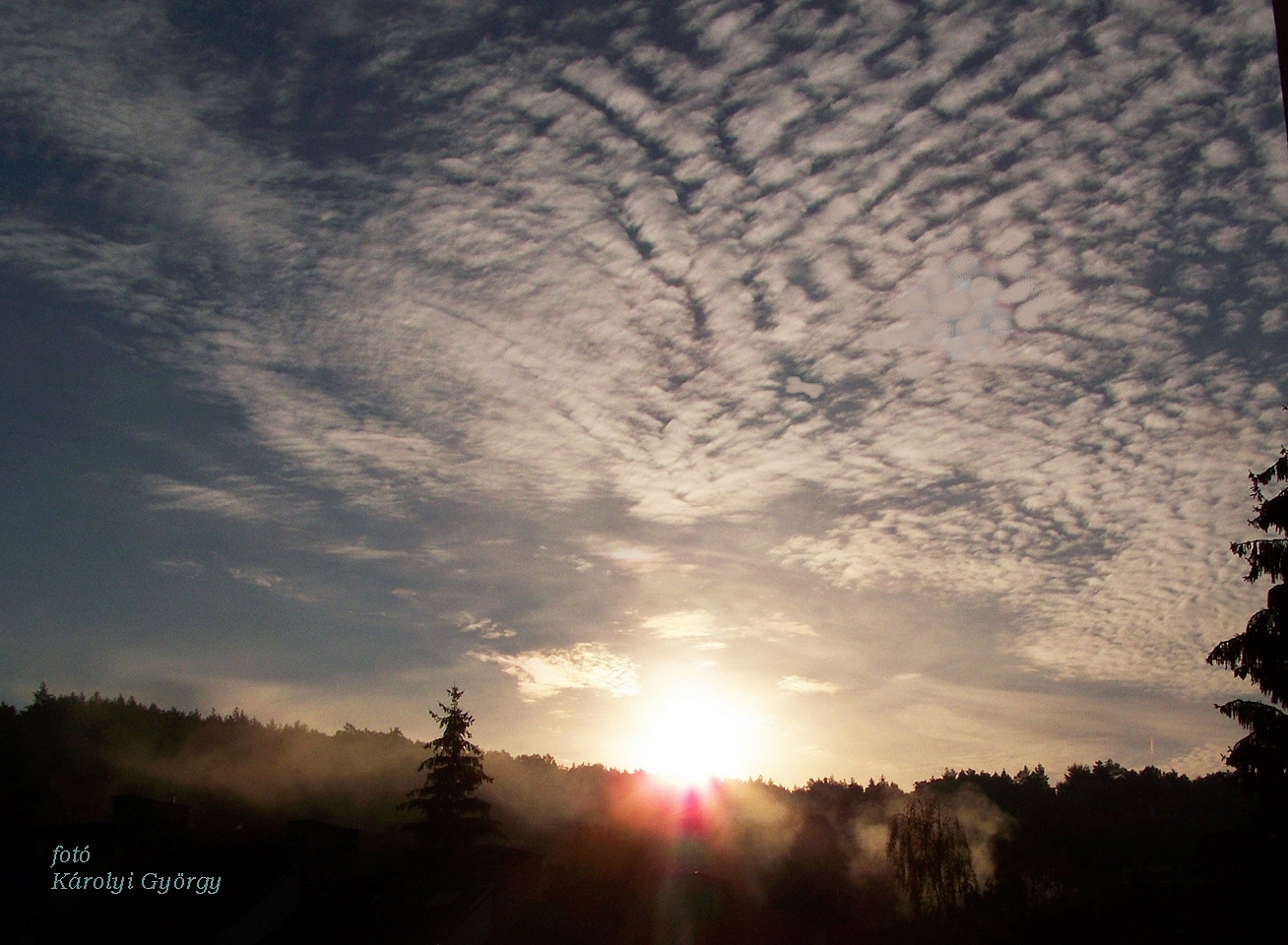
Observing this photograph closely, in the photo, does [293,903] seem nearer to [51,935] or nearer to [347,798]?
[51,935]

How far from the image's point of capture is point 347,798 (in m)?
140

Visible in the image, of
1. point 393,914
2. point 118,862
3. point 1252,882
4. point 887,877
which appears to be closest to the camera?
point 1252,882

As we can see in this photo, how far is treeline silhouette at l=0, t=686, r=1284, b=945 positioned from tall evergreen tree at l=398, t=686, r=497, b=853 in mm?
4551

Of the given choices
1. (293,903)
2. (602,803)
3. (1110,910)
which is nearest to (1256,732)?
(293,903)

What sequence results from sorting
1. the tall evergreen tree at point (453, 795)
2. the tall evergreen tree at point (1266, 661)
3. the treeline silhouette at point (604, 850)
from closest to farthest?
the tall evergreen tree at point (1266, 661) < the treeline silhouette at point (604, 850) < the tall evergreen tree at point (453, 795)

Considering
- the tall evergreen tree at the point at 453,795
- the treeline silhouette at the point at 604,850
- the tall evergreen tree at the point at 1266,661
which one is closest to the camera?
the tall evergreen tree at the point at 1266,661

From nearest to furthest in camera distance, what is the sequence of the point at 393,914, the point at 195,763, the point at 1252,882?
1. the point at 1252,882
2. the point at 393,914
3. the point at 195,763

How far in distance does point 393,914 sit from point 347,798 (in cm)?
10188

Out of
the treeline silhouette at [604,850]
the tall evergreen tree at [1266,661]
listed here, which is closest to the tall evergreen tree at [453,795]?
the treeline silhouette at [604,850]

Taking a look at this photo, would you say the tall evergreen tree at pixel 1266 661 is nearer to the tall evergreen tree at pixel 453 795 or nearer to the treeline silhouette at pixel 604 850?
the treeline silhouette at pixel 604 850

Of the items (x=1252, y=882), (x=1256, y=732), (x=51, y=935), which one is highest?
(x=1256, y=732)

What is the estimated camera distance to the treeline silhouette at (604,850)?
4791 centimetres

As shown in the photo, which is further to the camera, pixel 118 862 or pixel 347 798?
pixel 347 798

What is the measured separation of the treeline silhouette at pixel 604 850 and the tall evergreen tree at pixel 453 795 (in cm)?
455
